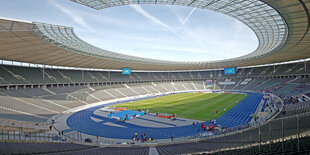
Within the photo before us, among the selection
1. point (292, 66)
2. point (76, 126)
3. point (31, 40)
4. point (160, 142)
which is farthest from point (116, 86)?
point (292, 66)

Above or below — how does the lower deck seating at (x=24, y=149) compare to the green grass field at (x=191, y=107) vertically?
above

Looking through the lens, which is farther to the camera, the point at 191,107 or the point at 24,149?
the point at 191,107

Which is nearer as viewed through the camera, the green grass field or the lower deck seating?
the lower deck seating

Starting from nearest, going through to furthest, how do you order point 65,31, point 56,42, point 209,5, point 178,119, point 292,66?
point 209,5 < point 65,31 < point 56,42 < point 178,119 < point 292,66

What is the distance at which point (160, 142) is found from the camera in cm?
1808

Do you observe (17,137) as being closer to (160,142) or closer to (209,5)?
(160,142)

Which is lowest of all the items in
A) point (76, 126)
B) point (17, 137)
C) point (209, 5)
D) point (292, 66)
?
point (76, 126)

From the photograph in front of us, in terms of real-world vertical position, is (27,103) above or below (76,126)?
above

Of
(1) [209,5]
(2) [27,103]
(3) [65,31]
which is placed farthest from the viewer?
(2) [27,103]

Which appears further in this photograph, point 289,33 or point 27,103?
point 27,103

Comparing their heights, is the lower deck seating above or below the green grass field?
above

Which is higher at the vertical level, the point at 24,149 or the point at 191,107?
the point at 24,149

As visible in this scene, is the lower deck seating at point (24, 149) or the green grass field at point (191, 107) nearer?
the lower deck seating at point (24, 149)

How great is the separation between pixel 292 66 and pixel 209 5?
178 feet
